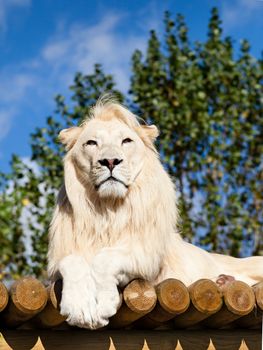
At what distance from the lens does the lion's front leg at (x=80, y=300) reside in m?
2.68

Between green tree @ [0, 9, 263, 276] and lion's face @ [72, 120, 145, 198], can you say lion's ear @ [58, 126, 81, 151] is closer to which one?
lion's face @ [72, 120, 145, 198]

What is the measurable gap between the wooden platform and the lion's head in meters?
0.49

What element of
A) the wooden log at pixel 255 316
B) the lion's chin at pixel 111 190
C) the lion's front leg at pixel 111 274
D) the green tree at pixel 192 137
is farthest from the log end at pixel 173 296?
the green tree at pixel 192 137

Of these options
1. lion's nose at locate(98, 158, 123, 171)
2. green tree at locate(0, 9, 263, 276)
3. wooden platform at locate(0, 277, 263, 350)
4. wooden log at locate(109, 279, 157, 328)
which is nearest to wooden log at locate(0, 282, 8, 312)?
wooden platform at locate(0, 277, 263, 350)

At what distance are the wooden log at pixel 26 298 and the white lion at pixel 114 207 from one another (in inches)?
6.2

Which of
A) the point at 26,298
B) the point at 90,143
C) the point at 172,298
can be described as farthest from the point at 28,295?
the point at 90,143

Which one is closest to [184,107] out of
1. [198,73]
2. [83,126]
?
[198,73]

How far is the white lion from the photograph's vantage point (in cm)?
303

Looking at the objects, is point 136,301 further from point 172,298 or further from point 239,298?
point 239,298

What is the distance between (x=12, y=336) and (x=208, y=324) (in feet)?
3.01

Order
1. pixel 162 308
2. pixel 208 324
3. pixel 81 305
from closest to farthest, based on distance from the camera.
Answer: pixel 81 305
pixel 162 308
pixel 208 324

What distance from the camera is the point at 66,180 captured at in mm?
3330

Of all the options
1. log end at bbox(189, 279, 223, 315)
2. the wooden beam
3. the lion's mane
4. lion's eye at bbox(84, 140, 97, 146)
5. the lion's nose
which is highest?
lion's eye at bbox(84, 140, 97, 146)

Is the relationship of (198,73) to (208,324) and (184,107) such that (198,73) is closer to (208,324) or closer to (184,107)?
(184,107)
